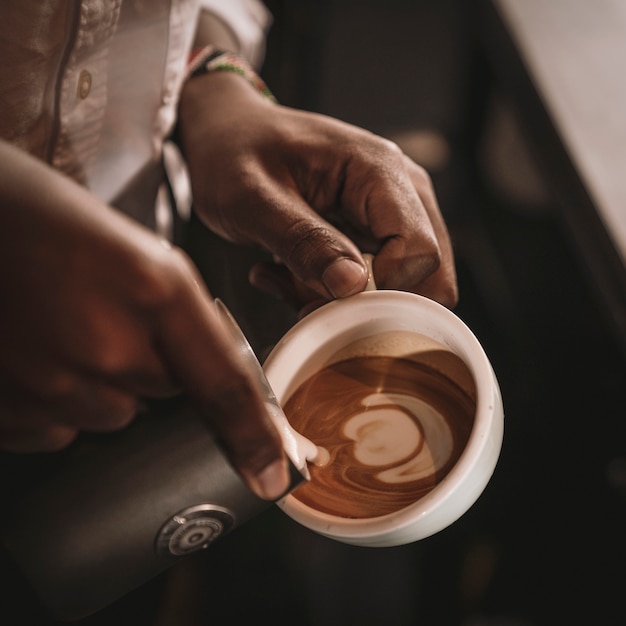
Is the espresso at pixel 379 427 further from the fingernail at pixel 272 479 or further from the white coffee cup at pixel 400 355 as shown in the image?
the fingernail at pixel 272 479

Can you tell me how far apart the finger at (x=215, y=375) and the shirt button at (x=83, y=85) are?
0.40m

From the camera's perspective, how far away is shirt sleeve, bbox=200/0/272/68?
3.33ft

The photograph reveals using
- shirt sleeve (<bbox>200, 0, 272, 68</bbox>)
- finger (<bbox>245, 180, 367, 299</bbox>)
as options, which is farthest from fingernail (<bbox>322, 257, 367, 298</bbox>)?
shirt sleeve (<bbox>200, 0, 272, 68</bbox>)

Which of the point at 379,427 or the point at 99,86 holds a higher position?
the point at 99,86

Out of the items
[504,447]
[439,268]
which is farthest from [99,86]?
[504,447]

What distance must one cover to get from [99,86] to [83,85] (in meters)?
0.04

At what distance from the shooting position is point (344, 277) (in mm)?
619

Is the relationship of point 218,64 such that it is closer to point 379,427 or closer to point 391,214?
point 391,214

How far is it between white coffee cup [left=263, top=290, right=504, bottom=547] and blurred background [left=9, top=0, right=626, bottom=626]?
0.28 m

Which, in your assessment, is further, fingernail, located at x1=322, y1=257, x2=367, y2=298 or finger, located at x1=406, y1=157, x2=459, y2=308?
finger, located at x1=406, y1=157, x2=459, y2=308

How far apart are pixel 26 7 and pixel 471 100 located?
3.71 ft

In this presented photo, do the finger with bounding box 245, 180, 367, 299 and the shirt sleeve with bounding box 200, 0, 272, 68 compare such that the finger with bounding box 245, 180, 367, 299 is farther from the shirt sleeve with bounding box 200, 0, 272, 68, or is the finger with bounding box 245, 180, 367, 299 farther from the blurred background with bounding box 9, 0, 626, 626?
the shirt sleeve with bounding box 200, 0, 272, 68

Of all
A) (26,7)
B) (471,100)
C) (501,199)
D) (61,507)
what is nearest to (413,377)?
(61,507)

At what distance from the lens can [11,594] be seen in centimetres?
61
